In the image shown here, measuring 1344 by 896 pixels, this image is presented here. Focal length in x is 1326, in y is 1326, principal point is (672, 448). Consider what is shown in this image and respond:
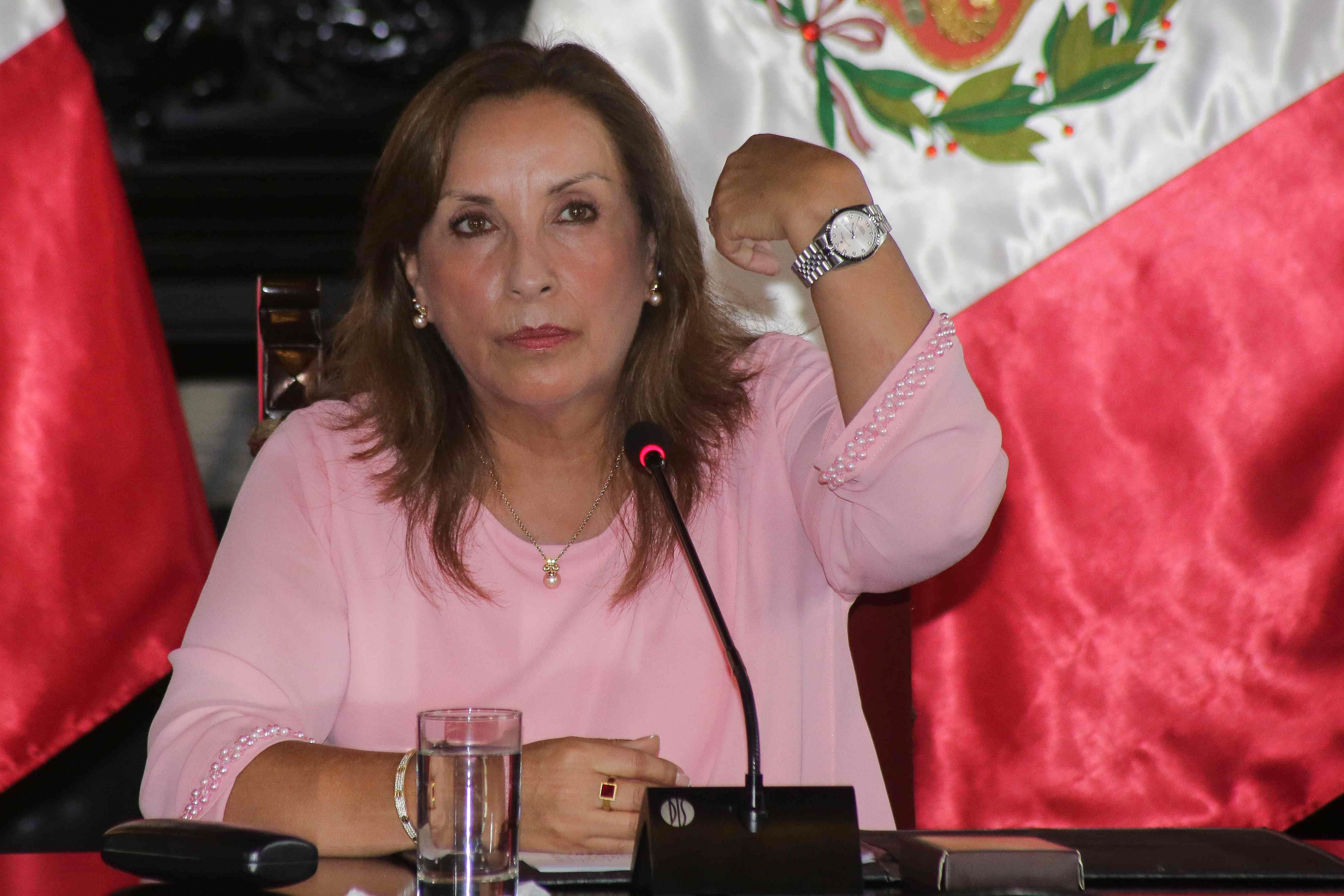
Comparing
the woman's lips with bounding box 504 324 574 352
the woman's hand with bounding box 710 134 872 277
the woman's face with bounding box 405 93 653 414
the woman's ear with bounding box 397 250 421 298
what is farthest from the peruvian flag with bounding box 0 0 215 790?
the woman's hand with bounding box 710 134 872 277

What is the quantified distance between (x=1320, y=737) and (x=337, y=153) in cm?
175

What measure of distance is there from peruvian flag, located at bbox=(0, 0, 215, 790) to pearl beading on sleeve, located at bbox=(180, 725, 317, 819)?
78cm

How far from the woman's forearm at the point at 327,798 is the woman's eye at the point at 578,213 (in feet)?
2.11

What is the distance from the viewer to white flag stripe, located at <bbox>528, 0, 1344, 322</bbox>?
2.02 meters

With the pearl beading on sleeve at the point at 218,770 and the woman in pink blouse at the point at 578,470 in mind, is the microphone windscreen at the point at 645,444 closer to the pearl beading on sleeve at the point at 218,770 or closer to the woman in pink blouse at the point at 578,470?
the woman in pink blouse at the point at 578,470

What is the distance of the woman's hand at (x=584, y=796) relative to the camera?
39.9 inches

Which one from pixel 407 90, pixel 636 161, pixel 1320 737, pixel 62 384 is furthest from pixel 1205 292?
pixel 62 384

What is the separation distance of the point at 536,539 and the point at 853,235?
0.52 meters

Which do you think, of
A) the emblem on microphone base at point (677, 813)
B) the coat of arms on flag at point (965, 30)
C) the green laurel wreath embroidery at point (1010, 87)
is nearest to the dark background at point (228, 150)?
the green laurel wreath embroidery at point (1010, 87)

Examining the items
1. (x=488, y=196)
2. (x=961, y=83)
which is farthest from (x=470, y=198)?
(x=961, y=83)

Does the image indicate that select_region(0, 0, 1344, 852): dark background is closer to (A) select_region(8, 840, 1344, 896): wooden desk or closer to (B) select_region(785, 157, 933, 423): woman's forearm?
(B) select_region(785, 157, 933, 423): woman's forearm

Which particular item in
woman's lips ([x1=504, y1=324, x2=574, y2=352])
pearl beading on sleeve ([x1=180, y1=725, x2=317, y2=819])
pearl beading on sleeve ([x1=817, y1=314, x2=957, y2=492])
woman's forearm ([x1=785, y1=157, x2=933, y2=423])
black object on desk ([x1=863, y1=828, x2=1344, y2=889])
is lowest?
black object on desk ([x1=863, y1=828, x2=1344, y2=889])

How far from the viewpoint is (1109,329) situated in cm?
202

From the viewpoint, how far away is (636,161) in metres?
1.58
